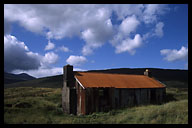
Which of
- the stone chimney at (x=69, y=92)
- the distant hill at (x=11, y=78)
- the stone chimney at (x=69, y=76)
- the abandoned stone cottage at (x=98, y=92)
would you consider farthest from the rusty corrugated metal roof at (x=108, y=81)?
the distant hill at (x=11, y=78)

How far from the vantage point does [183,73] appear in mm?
85875

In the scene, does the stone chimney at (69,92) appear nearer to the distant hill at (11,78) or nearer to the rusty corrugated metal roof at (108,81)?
the rusty corrugated metal roof at (108,81)

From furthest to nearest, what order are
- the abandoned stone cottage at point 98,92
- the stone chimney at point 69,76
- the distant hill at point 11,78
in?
the distant hill at point 11,78, the stone chimney at point 69,76, the abandoned stone cottage at point 98,92

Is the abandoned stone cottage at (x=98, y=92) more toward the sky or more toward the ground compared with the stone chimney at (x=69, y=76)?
more toward the ground

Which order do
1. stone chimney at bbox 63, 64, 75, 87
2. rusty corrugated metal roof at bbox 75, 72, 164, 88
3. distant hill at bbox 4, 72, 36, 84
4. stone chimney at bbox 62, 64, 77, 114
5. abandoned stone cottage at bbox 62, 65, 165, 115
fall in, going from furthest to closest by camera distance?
distant hill at bbox 4, 72, 36, 84, stone chimney at bbox 63, 64, 75, 87, stone chimney at bbox 62, 64, 77, 114, rusty corrugated metal roof at bbox 75, 72, 164, 88, abandoned stone cottage at bbox 62, 65, 165, 115

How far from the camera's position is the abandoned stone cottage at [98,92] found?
18062 millimetres

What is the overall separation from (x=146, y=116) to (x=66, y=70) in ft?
35.4

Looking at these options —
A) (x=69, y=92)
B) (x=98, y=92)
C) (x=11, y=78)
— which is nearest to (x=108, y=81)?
(x=98, y=92)

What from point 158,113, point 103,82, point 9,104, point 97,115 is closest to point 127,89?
point 103,82

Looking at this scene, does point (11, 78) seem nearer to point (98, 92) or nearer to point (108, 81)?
point (108, 81)

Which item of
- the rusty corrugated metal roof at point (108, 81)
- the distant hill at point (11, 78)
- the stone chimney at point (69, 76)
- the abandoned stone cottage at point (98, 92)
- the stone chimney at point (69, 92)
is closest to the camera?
the abandoned stone cottage at point (98, 92)

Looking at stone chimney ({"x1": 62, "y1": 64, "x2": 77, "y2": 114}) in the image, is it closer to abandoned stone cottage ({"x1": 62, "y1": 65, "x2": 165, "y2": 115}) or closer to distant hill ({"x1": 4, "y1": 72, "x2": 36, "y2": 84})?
abandoned stone cottage ({"x1": 62, "y1": 65, "x2": 165, "y2": 115})

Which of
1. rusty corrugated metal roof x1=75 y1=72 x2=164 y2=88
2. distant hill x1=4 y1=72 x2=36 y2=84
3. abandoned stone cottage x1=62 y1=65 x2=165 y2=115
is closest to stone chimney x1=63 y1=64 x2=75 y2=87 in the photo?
abandoned stone cottage x1=62 y1=65 x2=165 y2=115

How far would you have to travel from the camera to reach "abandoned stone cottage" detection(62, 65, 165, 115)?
1806 centimetres
